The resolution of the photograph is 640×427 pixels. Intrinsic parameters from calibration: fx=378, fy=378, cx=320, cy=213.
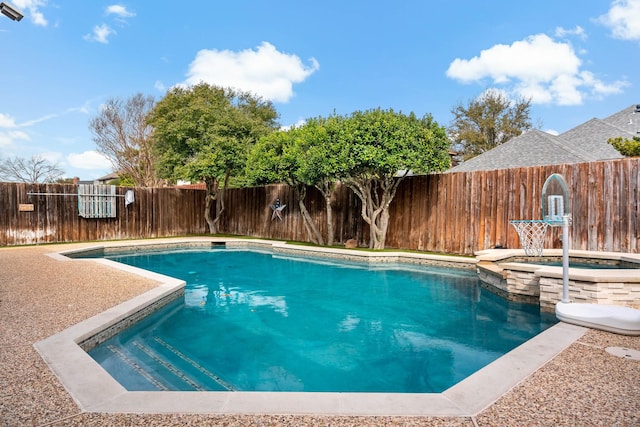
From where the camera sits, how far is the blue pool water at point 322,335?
10.1 feet

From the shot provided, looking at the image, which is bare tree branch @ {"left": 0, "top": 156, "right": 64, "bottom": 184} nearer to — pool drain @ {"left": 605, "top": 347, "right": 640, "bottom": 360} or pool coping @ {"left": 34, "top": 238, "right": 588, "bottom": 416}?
pool coping @ {"left": 34, "top": 238, "right": 588, "bottom": 416}

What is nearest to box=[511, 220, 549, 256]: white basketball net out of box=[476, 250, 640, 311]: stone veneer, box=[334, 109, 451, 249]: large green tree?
box=[476, 250, 640, 311]: stone veneer

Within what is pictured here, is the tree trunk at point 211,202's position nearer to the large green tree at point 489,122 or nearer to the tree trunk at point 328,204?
the tree trunk at point 328,204

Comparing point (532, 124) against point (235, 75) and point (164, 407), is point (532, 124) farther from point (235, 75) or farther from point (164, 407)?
point (164, 407)

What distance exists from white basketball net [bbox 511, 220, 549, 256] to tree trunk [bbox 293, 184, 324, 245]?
561 cm

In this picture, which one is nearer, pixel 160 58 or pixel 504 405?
pixel 504 405

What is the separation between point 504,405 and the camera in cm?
203

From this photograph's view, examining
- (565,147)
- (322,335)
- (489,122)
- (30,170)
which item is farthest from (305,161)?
(489,122)

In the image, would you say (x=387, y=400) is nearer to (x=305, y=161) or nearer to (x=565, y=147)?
(x=305, y=161)

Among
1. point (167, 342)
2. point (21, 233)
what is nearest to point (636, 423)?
point (167, 342)

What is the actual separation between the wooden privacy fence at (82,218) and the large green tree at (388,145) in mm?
8107

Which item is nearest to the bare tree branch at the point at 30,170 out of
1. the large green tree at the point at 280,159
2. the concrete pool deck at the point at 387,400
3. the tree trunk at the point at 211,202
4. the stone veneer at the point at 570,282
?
the tree trunk at the point at 211,202

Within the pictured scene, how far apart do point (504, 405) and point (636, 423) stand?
1.92 feet

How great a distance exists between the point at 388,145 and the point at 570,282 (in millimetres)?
4992
